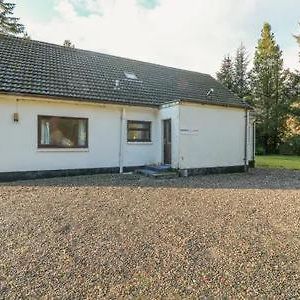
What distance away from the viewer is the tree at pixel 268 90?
116ft

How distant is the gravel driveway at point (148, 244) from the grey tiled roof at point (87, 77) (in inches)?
203

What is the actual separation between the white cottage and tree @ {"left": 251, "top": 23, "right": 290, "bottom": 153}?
21.4 metres

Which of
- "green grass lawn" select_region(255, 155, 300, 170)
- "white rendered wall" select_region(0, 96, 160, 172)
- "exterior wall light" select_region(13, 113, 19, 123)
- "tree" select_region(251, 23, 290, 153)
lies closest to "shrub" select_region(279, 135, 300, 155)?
"tree" select_region(251, 23, 290, 153)

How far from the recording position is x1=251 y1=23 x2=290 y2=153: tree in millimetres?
35406

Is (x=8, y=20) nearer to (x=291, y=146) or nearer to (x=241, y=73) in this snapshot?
(x=241, y=73)

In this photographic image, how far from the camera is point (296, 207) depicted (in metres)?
7.73

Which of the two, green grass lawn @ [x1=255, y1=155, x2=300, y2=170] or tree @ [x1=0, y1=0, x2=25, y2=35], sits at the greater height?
tree @ [x1=0, y1=0, x2=25, y2=35]

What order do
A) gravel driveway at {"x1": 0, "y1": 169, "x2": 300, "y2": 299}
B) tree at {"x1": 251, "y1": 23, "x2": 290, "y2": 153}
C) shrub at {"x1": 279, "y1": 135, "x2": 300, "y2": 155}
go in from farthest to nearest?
tree at {"x1": 251, "y1": 23, "x2": 290, "y2": 153} → shrub at {"x1": 279, "y1": 135, "x2": 300, "y2": 155} → gravel driveway at {"x1": 0, "y1": 169, "x2": 300, "y2": 299}

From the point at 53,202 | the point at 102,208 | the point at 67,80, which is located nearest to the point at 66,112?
the point at 67,80

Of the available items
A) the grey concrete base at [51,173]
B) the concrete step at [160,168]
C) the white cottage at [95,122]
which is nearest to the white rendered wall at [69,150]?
the white cottage at [95,122]

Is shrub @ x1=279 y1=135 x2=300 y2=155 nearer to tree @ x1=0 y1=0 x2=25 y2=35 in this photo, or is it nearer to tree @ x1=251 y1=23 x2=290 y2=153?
tree @ x1=251 y1=23 x2=290 y2=153

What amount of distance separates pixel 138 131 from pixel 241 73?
100.0 ft

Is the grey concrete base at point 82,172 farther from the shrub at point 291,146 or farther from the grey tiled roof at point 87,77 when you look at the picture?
the shrub at point 291,146

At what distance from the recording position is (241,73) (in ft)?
134
